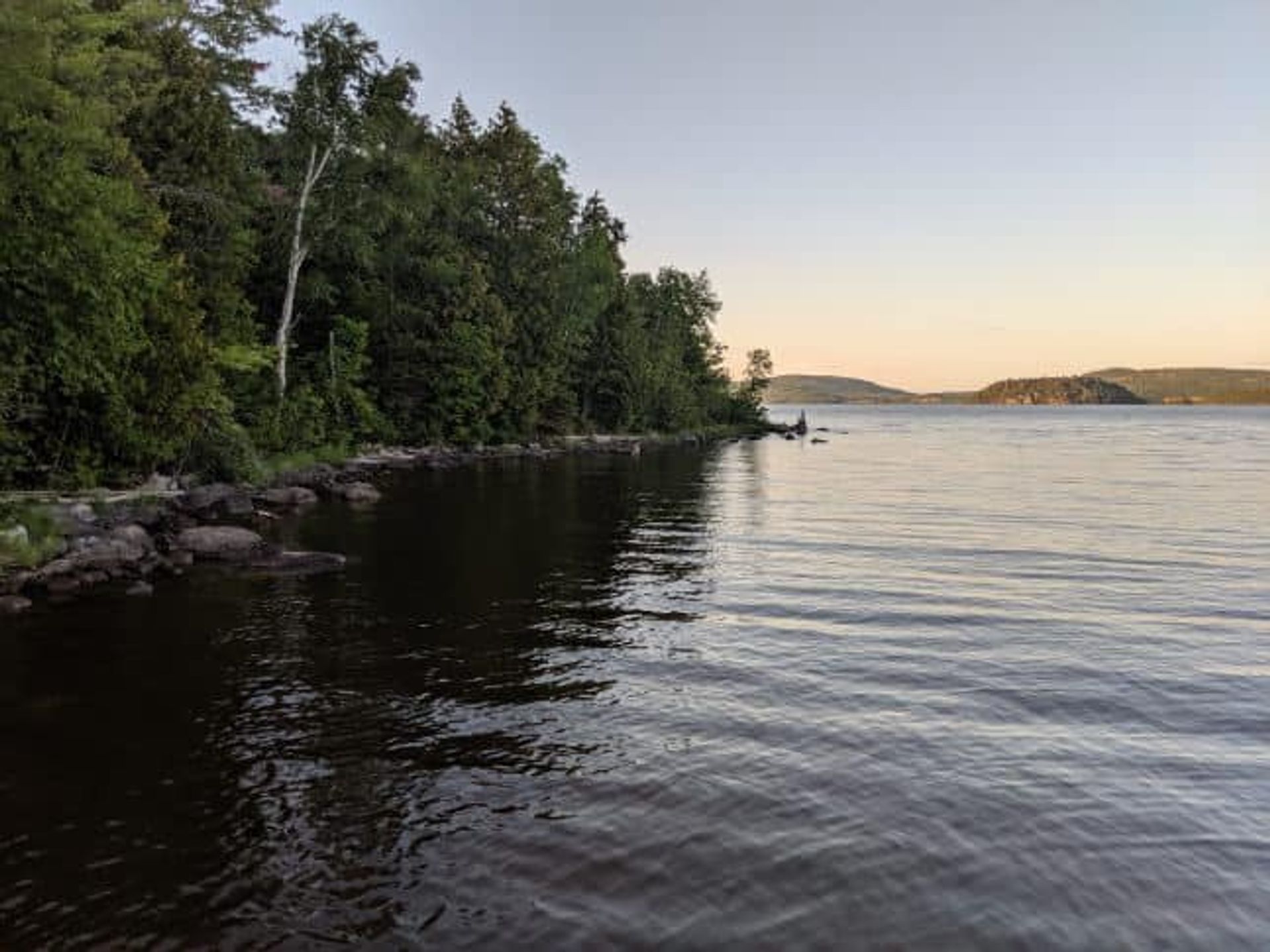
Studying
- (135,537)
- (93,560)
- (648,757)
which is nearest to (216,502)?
(135,537)

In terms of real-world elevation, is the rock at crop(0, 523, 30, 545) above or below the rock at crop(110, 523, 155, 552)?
above

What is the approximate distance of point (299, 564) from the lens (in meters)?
23.4

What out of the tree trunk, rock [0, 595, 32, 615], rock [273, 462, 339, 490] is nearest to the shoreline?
rock [0, 595, 32, 615]

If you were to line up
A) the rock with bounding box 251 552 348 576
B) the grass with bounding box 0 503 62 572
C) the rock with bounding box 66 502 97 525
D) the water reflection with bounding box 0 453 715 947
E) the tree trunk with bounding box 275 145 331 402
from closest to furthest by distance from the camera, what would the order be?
1. the water reflection with bounding box 0 453 715 947
2. the grass with bounding box 0 503 62 572
3. the rock with bounding box 251 552 348 576
4. the rock with bounding box 66 502 97 525
5. the tree trunk with bounding box 275 145 331 402

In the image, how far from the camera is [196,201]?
37.2 meters

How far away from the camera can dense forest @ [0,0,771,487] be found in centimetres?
2419

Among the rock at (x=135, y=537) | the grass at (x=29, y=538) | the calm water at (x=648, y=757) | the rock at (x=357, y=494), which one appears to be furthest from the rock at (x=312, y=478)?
the calm water at (x=648, y=757)

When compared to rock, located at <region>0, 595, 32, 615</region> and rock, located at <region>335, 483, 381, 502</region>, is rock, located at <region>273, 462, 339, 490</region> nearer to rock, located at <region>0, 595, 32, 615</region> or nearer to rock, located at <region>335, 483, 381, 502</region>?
rock, located at <region>335, 483, 381, 502</region>

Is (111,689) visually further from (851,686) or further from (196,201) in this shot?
(196,201)

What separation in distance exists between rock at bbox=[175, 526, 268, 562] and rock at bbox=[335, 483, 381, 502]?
1337cm

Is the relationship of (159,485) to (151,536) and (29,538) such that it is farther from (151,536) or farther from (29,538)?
(29,538)

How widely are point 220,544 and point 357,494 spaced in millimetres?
14484

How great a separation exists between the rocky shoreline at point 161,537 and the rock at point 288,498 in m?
0.04

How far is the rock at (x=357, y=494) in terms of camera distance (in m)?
38.1
